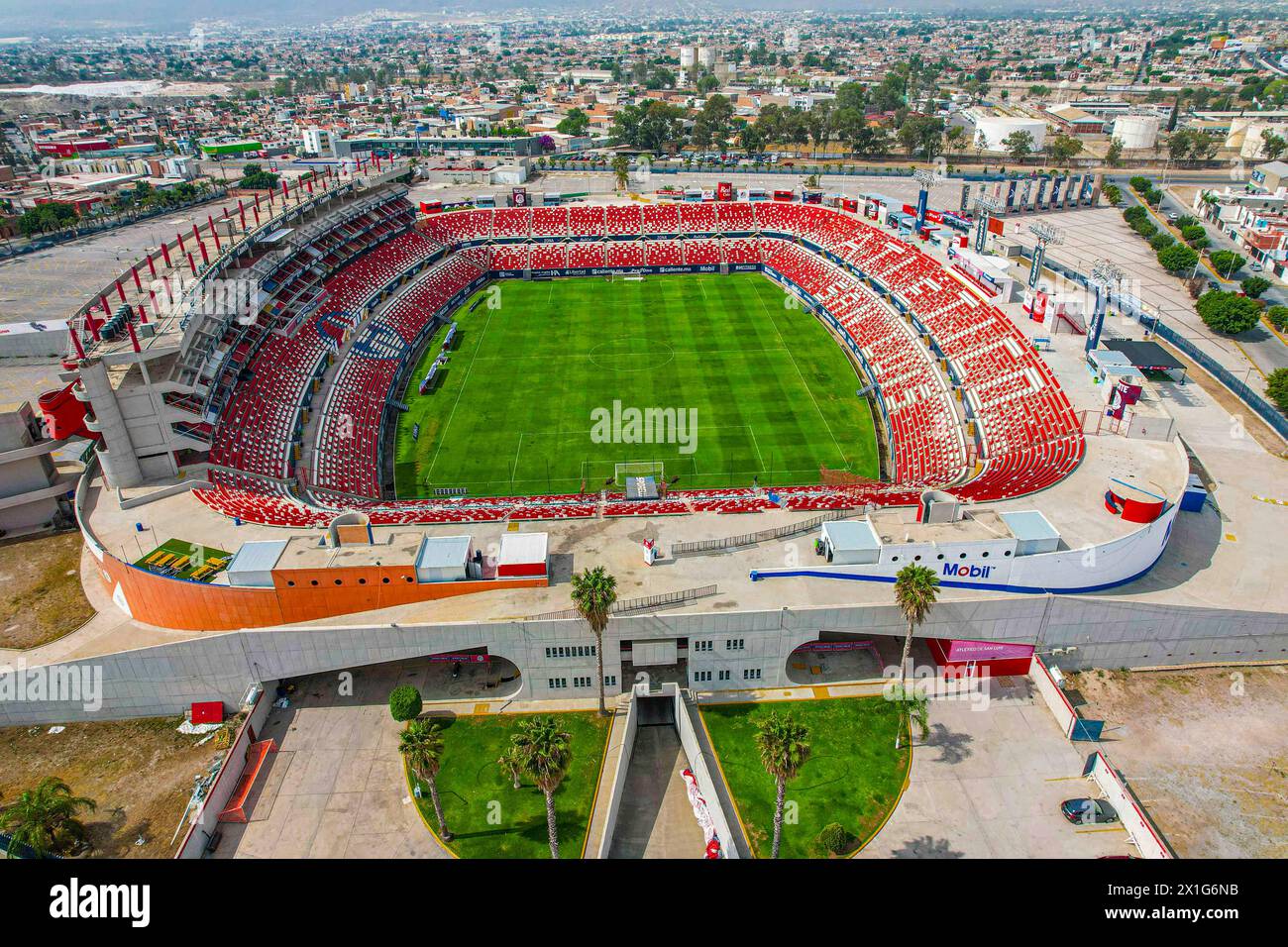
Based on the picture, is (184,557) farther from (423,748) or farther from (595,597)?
(595,597)

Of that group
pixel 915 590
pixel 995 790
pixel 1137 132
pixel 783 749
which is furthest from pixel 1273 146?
pixel 783 749

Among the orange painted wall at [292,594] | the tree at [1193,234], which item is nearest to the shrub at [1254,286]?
the tree at [1193,234]

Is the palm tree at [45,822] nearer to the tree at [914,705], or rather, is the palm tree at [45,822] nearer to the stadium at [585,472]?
the stadium at [585,472]

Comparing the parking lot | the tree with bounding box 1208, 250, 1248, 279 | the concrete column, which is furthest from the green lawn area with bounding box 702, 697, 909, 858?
the tree with bounding box 1208, 250, 1248, 279
